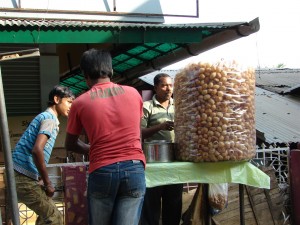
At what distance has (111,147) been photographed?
9.57ft

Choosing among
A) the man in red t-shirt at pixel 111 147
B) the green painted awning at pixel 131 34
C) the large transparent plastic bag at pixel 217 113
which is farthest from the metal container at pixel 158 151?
the green painted awning at pixel 131 34

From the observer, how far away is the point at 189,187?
18.5 feet

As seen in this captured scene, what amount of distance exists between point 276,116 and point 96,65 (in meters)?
9.94

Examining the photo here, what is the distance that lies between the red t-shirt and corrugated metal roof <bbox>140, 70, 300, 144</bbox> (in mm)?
6778

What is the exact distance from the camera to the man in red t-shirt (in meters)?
2.90

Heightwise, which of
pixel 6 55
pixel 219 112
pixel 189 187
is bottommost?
pixel 189 187

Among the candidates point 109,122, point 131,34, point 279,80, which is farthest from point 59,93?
point 279,80

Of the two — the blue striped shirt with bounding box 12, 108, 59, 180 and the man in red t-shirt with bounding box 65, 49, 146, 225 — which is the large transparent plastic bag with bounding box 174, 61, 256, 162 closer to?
the man in red t-shirt with bounding box 65, 49, 146, 225

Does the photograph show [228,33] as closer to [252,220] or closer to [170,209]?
[252,220]

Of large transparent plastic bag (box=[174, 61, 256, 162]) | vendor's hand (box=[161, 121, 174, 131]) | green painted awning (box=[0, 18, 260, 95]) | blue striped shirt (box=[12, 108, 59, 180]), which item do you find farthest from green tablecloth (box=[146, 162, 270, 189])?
green painted awning (box=[0, 18, 260, 95])

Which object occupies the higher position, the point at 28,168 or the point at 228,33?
the point at 228,33

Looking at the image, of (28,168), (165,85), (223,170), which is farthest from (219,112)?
(28,168)

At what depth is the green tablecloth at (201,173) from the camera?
11.9ft

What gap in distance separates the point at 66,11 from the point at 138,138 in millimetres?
6437
